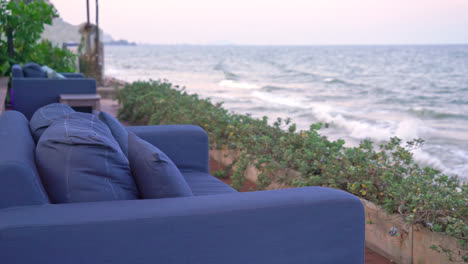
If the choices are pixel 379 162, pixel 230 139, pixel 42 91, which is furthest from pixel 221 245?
pixel 42 91

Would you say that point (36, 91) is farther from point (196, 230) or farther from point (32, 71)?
point (196, 230)

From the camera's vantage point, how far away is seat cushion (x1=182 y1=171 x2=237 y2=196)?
2305 mm

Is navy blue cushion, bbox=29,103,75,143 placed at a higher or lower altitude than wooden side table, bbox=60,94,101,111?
higher

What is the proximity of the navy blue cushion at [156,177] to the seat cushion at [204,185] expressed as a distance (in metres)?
0.65

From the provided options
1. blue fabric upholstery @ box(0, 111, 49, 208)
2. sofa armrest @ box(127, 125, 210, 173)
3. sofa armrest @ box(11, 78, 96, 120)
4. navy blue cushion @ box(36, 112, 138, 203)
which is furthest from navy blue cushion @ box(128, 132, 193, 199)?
sofa armrest @ box(11, 78, 96, 120)

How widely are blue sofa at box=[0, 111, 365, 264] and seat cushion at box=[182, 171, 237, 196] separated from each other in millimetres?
784

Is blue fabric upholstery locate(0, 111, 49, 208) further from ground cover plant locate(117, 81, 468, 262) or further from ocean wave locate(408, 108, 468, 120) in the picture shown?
ocean wave locate(408, 108, 468, 120)

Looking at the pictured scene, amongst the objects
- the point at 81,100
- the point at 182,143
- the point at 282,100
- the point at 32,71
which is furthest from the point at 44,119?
the point at 282,100

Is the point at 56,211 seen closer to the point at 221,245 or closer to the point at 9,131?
the point at 221,245

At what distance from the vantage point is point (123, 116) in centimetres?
730

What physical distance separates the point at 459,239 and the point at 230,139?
2506 mm

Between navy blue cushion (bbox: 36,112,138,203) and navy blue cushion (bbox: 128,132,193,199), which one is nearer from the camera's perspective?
navy blue cushion (bbox: 36,112,138,203)

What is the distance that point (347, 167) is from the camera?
2912mm

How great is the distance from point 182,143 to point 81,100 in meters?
3.45
